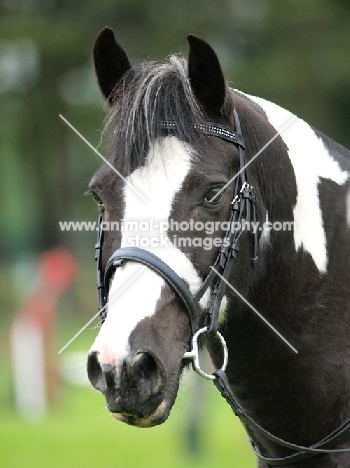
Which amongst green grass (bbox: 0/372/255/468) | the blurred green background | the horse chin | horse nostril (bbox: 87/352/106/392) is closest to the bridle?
the horse chin

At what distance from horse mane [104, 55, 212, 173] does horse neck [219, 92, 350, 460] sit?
363mm

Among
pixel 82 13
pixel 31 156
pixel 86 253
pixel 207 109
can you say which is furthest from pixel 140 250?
pixel 86 253

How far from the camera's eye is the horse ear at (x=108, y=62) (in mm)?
3365

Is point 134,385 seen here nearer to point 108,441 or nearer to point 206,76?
point 206,76

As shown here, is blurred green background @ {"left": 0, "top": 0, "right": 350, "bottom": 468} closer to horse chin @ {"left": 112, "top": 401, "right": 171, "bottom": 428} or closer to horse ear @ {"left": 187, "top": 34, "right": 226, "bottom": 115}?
horse ear @ {"left": 187, "top": 34, "right": 226, "bottom": 115}

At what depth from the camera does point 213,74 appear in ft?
10.5

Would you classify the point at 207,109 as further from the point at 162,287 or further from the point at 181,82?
the point at 162,287

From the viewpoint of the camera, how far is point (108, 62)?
3.43m

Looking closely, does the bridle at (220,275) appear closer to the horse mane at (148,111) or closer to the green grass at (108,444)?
the horse mane at (148,111)

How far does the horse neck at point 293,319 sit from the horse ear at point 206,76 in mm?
218

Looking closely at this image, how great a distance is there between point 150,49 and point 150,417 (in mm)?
18837

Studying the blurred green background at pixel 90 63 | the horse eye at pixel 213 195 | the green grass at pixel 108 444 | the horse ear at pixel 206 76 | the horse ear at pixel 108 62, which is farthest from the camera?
the blurred green background at pixel 90 63

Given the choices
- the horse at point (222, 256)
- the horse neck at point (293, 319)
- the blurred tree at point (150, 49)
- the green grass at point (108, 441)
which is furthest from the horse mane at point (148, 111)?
the blurred tree at point (150, 49)

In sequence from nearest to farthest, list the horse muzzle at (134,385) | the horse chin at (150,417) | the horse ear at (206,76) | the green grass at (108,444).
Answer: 1. the horse muzzle at (134,385)
2. the horse chin at (150,417)
3. the horse ear at (206,76)
4. the green grass at (108,444)
